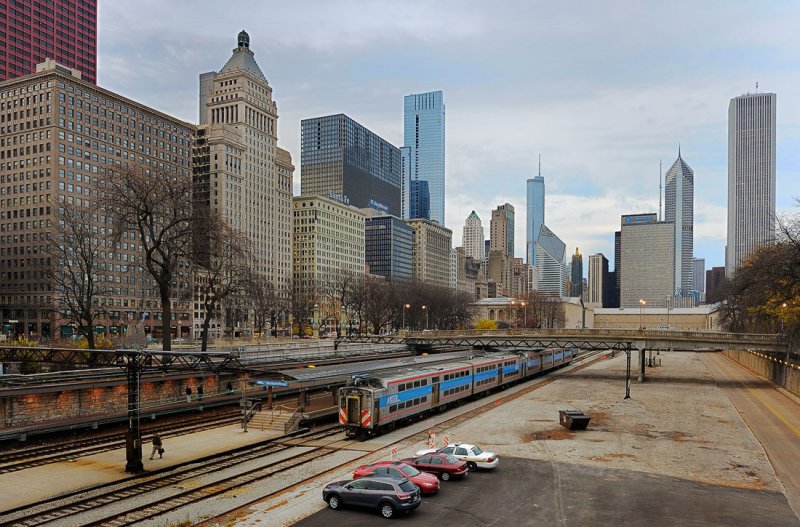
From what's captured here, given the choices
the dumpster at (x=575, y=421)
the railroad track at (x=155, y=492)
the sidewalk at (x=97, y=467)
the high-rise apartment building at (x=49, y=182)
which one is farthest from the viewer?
the high-rise apartment building at (x=49, y=182)

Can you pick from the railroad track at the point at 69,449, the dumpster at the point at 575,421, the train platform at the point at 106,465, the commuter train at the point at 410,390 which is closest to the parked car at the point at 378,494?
the train platform at the point at 106,465

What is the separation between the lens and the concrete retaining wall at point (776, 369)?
6416 cm

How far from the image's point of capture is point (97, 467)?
31.0m

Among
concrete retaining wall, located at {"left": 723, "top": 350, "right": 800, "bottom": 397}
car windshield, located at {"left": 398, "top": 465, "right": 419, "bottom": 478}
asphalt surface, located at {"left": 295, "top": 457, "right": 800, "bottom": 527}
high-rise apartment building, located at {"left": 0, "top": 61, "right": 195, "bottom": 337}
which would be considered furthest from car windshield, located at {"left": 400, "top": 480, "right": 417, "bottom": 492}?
high-rise apartment building, located at {"left": 0, "top": 61, "right": 195, "bottom": 337}

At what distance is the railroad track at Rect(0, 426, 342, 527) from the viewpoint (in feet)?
77.7

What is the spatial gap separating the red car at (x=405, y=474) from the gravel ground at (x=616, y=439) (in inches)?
87.4

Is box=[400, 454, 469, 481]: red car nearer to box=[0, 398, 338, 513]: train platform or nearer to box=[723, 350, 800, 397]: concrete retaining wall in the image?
box=[0, 398, 338, 513]: train platform

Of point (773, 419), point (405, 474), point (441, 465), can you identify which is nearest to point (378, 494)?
point (405, 474)

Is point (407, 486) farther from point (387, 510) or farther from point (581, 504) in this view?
point (581, 504)

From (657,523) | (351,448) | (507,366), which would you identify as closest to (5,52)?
(507,366)

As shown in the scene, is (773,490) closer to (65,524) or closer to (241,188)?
(65,524)

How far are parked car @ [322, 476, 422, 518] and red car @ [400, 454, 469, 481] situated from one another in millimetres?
4692

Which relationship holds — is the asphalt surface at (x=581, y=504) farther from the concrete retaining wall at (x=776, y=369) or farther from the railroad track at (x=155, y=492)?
the concrete retaining wall at (x=776, y=369)

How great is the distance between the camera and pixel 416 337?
339ft
